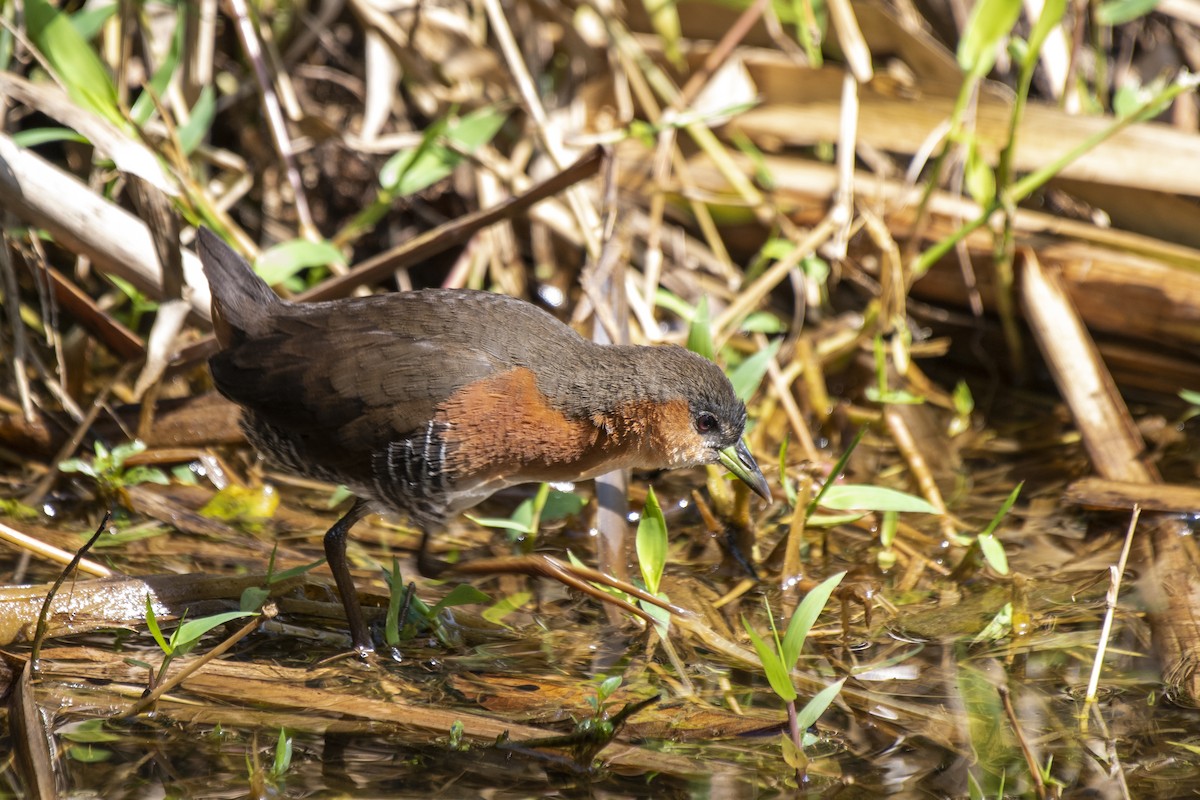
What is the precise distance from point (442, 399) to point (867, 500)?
114 centimetres

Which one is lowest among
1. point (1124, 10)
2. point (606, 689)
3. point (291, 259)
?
point (606, 689)

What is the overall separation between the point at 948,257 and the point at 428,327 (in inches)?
88.4

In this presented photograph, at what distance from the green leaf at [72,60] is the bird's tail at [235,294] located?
0.68 meters

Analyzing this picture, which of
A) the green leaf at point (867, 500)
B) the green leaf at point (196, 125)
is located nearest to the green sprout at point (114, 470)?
the green leaf at point (196, 125)

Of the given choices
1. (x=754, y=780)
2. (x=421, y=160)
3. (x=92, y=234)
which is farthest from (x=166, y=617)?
(x=421, y=160)

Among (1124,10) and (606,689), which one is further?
(1124,10)

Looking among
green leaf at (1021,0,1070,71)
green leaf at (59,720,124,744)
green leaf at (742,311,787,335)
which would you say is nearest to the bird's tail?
green leaf at (59,720,124,744)

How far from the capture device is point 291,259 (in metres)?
4.04

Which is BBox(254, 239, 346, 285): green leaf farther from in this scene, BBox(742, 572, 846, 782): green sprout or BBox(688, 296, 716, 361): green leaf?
BBox(742, 572, 846, 782): green sprout

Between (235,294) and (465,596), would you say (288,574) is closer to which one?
(465,596)

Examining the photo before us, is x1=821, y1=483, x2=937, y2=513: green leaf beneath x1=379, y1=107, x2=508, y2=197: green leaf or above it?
beneath

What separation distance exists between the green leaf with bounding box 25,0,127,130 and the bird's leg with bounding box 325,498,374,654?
1.49 meters

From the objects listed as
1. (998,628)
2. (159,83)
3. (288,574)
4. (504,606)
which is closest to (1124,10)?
(998,628)

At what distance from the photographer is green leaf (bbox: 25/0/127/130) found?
152 inches
